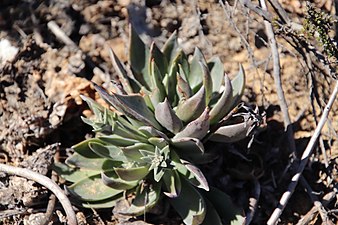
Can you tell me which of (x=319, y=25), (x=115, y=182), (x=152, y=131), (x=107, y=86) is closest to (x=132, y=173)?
(x=115, y=182)

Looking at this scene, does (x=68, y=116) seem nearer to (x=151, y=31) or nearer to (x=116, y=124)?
(x=116, y=124)

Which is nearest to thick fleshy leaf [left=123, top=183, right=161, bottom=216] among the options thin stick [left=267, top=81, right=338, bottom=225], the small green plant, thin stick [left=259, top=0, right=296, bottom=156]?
thin stick [left=267, top=81, right=338, bottom=225]

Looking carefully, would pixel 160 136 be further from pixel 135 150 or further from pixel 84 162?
pixel 84 162

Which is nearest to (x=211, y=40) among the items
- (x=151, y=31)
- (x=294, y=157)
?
(x=151, y=31)

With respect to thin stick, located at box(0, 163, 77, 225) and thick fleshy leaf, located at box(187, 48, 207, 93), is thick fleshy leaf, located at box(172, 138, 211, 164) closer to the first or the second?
thick fleshy leaf, located at box(187, 48, 207, 93)

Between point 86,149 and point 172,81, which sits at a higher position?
point 172,81
